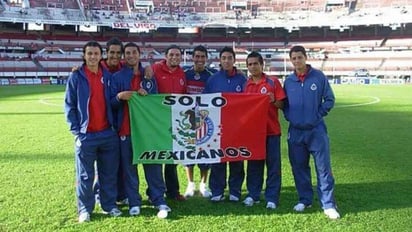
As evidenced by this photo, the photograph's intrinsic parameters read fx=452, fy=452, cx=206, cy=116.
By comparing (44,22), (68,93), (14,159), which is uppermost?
(44,22)

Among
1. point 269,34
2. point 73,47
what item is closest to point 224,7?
point 269,34

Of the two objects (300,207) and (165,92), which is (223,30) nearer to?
(165,92)

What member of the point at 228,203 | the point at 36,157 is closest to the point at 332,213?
the point at 228,203

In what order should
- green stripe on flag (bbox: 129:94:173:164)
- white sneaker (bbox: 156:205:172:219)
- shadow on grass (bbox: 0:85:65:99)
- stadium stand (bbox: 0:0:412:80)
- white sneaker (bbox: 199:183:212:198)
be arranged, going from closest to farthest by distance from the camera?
white sneaker (bbox: 156:205:172:219) < green stripe on flag (bbox: 129:94:173:164) < white sneaker (bbox: 199:183:212:198) < shadow on grass (bbox: 0:85:65:99) < stadium stand (bbox: 0:0:412:80)

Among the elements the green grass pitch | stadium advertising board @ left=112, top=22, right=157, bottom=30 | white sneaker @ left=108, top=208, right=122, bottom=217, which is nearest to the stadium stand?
stadium advertising board @ left=112, top=22, right=157, bottom=30

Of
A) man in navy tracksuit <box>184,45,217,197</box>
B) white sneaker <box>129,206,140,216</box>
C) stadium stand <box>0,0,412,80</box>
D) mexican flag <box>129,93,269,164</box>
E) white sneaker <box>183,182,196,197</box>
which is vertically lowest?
white sneaker <box>183,182,196,197</box>

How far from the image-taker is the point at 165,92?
5887mm

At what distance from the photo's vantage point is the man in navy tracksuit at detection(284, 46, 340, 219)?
546 cm

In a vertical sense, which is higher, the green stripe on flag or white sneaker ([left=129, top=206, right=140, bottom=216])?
the green stripe on flag

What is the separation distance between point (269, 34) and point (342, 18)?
1017 centimetres

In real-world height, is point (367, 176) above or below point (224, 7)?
below

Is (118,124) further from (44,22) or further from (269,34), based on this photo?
(269,34)

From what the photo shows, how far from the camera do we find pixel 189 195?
249 inches

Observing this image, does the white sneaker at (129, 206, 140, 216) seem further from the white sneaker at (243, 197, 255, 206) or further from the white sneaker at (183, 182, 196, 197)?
the white sneaker at (243, 197, 255, 206)
